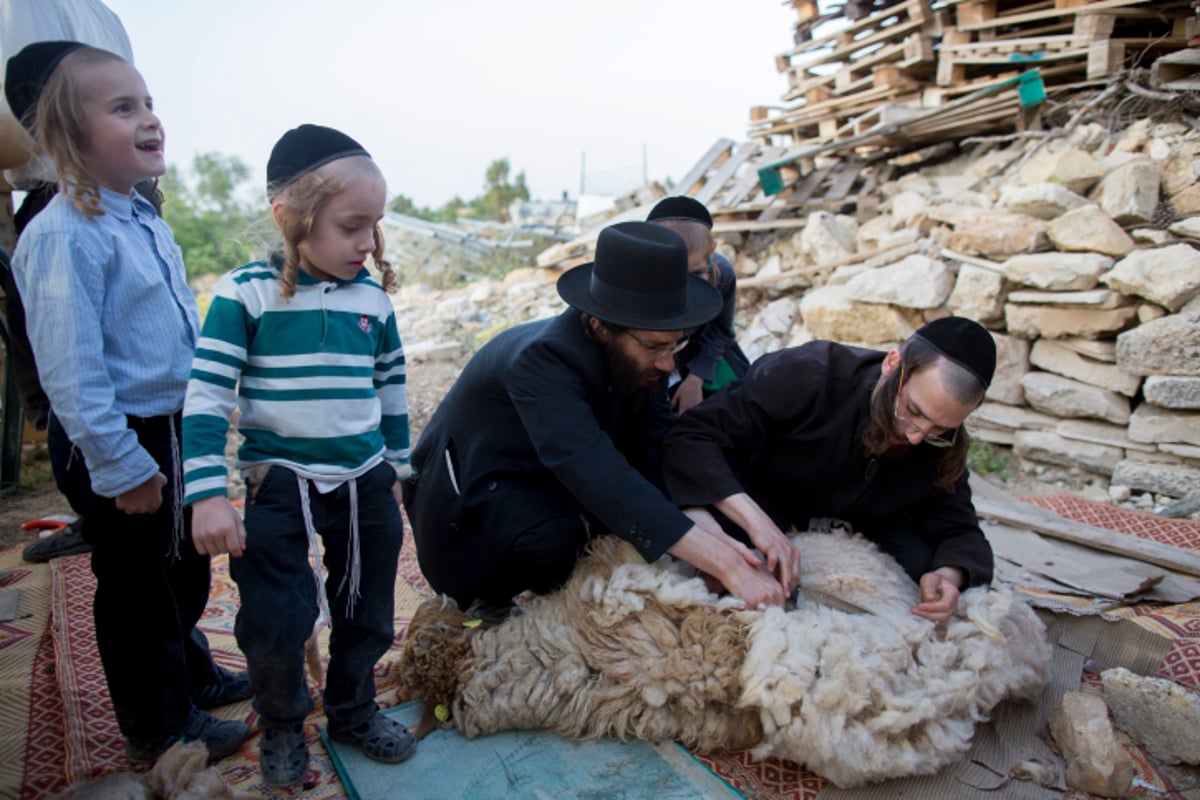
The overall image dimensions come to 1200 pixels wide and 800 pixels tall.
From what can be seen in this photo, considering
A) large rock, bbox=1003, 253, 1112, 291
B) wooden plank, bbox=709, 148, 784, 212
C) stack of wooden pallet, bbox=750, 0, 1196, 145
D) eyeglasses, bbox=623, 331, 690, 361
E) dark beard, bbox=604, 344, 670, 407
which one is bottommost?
large rock, bbox=1003, 253, 1112, 291

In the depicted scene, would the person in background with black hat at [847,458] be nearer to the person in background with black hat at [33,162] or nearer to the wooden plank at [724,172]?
the person in background with black hat at [33,162]

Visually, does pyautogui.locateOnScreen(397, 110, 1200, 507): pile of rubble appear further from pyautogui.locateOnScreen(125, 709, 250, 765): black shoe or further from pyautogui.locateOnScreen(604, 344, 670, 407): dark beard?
pyautogui.locateOnScreen(125, 709, 250, 765): black shoe

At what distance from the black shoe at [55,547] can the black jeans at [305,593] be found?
2.18 metres

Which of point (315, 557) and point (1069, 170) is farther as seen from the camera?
point (1069, 170)

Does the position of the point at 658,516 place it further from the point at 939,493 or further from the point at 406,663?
the point at 939,493

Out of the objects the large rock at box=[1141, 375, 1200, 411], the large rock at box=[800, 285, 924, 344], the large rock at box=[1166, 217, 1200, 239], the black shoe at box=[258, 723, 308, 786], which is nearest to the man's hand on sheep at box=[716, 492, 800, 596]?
the black shoe at box=[258, 723, 308, 786]

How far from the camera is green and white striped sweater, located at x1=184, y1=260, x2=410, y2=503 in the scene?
178 centimetres

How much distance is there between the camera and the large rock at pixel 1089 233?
475cm

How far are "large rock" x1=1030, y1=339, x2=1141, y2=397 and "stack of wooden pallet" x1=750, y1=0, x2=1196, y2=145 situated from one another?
278 cm

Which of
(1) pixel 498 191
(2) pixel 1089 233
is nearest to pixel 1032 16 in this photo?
(2) pixel 1089 233

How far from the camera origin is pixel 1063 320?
4.86 m

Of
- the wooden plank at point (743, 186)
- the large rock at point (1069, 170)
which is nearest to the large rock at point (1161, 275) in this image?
the large rock at point (1069, 170)

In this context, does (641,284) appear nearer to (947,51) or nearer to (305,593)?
(305,593)

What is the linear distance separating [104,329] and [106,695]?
4.32ft
